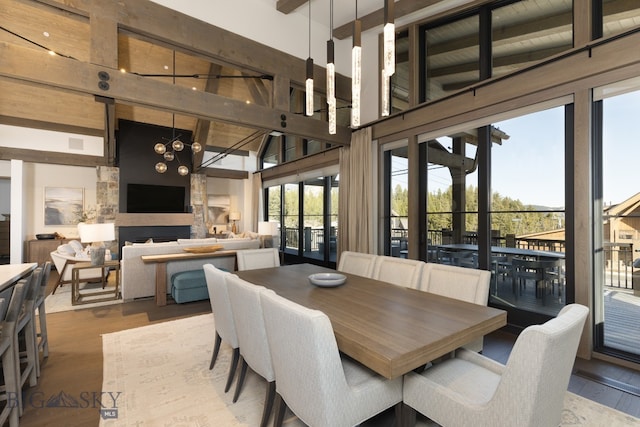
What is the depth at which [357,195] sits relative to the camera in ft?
15.9

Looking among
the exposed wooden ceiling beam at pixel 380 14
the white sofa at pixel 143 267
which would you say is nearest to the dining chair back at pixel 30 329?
the white sofa at pixel 143 267

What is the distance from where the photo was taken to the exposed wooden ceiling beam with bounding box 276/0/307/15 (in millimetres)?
3741

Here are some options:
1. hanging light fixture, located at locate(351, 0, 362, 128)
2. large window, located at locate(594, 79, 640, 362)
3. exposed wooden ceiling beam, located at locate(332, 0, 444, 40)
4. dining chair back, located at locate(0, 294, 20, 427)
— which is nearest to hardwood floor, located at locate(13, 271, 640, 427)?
dining chair back, located at locate(0, 294, 20, 427)

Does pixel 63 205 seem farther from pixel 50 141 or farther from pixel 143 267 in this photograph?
pixel 143 267

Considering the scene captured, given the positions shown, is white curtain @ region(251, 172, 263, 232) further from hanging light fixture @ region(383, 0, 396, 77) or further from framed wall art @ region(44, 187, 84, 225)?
hanging light fixture @ region(383, 0, 396, 77)

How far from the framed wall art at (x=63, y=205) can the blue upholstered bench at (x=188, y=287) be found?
17.9ft

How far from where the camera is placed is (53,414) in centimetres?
186

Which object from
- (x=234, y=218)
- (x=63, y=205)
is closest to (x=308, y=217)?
(x=234, y=218)

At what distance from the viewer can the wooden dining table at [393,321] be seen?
1.23 m

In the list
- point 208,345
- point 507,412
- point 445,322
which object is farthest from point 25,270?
point 507,412

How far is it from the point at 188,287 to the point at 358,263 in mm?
2617

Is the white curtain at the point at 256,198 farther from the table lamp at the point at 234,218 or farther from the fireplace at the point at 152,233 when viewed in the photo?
the fireplace at the point at 152,233

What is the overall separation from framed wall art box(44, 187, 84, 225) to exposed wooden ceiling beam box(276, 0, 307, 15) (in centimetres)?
735

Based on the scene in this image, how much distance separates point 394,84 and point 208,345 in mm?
4493
